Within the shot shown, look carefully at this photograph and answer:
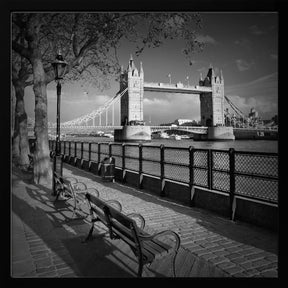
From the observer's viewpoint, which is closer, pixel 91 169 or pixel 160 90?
pixel 91 169

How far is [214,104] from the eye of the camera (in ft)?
271

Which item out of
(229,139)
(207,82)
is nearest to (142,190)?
(229,139)

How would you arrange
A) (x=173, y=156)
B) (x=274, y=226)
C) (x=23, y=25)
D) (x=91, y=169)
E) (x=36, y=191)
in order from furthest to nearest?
1. (x=91, y=169)
2. (x=23, y=25)
3. (x=36, y=191)
4. (x=173, y=156)
5. (x=274, y=226)

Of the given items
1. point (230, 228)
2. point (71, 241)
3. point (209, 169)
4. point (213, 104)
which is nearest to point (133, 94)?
point (213, 104)

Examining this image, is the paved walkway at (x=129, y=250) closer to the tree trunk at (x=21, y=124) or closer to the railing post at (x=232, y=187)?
the railing post at (x=232, y=187)

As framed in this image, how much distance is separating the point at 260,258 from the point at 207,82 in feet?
311

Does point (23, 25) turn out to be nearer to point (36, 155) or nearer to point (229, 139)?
point (36, 155)

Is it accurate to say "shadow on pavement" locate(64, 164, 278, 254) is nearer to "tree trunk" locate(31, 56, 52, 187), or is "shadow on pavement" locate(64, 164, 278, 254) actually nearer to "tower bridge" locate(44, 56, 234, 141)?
"tree trunk" locate(31, 56, 52, 187)

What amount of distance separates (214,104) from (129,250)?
8198 centimetres

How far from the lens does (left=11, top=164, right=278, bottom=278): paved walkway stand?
10.7 feet

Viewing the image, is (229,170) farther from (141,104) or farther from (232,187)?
(141,104)

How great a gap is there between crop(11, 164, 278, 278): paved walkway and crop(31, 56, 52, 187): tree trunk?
3.20 m
